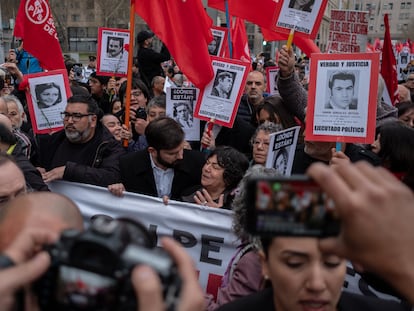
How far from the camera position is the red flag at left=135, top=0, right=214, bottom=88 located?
456 centimetres

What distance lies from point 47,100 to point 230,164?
2219 mm

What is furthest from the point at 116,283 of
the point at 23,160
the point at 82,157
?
the point at 82,157

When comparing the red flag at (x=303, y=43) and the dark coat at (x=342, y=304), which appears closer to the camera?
the dark coat at (x=342, y=304)

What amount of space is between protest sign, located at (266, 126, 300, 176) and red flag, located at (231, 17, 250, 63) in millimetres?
3684

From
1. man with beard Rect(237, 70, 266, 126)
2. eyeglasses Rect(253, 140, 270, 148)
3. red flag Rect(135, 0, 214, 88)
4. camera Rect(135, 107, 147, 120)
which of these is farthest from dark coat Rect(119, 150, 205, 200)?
man with beard Rect(237, 70, 266, 126)

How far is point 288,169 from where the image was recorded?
342cm

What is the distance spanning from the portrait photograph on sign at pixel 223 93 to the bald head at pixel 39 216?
2.98 m

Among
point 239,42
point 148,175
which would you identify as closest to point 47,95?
point 148,175

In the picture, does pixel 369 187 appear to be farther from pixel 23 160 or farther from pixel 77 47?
pixel 77 47

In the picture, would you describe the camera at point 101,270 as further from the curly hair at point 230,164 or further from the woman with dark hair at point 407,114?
the woman with dark hair at point 407,114

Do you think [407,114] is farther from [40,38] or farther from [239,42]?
[40,38]

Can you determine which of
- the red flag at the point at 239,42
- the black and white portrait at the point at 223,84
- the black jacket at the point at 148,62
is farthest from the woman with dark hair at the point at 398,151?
the black jacket at the point at 148,62

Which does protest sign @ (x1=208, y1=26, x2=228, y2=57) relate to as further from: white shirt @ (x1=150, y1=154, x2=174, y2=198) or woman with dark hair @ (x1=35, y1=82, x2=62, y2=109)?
white shirt @ (x1=150, y1=154, x2=174, y2=198)

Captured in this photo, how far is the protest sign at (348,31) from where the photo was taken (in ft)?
13.8
